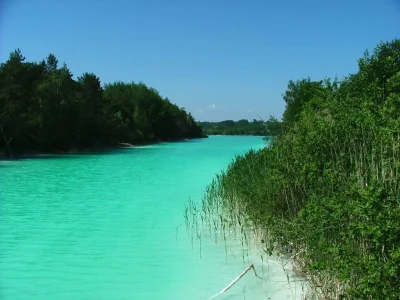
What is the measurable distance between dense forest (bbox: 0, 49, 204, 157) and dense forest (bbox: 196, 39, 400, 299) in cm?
3261

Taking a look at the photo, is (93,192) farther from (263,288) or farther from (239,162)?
(263,288)

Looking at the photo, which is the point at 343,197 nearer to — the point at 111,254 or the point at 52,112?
the point at 111,254

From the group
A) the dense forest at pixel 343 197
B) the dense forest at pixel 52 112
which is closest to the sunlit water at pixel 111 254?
the dense forest at pixel 343 197

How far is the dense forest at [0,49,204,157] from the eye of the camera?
125 feet

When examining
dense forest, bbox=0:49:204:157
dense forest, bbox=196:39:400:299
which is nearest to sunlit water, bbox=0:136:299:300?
dense forest, bbox=196:39:400:299

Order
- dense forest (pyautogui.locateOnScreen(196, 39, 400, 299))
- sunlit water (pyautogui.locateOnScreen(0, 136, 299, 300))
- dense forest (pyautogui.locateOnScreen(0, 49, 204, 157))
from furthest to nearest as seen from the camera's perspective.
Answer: dense forest (pyautogui.locateOnScreen(0, 49, 204, 157)), sunlit water (pyautogui.locateOnScreen(0, 136, 299, 300)), dense forest (pyautogui.locateOnScreen(196, 39, 400, 299))

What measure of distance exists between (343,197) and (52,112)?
4332 centimetres

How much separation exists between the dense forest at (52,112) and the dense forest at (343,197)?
32614 mm

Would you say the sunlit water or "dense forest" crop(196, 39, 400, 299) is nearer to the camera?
"dense forest" crop(196, 39, 400, 299)

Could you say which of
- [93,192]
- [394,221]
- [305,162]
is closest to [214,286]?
[305,162]

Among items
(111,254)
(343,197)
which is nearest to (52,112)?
(111,254)

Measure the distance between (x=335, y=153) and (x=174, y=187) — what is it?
14.3m

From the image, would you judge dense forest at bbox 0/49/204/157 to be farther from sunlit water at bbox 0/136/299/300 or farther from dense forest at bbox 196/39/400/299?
dense forest at bbox 196/39/400/299

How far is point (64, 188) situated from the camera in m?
19.2
